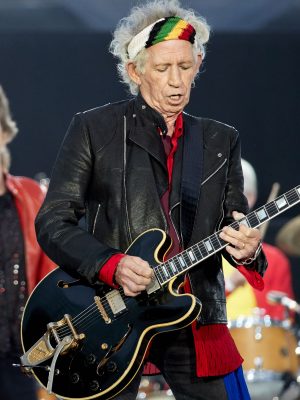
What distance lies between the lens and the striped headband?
11.9ft

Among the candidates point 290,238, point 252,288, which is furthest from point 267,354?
point 290,238

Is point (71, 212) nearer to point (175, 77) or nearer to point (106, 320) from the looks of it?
point (106, 320)

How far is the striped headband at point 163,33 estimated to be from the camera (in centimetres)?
363

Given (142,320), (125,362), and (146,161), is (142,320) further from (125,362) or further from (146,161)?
(146,161)

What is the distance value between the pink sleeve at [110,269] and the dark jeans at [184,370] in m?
0.26

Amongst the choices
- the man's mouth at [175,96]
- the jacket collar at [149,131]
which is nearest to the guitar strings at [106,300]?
the jacket collar at [149,131]

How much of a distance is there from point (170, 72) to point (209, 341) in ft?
3.02

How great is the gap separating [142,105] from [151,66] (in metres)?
0.14

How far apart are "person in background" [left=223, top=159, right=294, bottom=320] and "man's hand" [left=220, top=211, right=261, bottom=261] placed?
337 centimetres

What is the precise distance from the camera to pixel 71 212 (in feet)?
11.8

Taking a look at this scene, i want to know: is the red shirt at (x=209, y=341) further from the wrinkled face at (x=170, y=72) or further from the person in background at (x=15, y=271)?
the person in background at (x=15, y=271)

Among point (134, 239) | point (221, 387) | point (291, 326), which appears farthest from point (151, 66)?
point (291, 326)

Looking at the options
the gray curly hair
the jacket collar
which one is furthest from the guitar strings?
A: the gray curly hair

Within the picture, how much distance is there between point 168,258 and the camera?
357 centimetres
